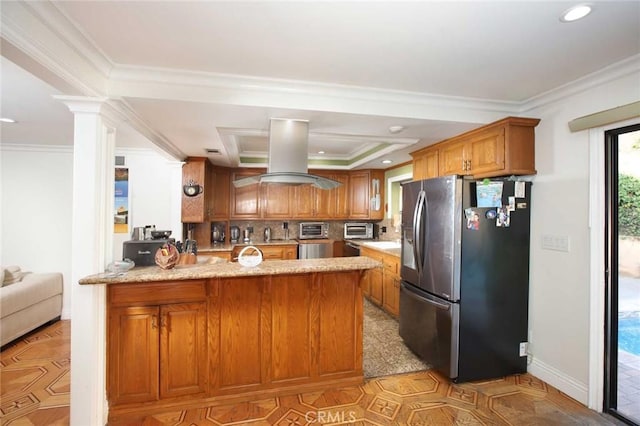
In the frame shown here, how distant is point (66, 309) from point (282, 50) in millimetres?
4578

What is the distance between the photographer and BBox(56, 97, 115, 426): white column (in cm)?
186

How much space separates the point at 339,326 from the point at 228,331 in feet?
2.94

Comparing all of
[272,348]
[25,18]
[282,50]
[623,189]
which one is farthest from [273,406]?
[623,189]

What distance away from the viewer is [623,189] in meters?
2.02

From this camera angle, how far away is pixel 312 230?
213 inches

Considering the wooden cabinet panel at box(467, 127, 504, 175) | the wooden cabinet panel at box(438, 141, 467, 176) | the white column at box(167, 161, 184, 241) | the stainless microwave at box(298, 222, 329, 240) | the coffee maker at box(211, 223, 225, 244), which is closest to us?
the wooden cabinet panel at box(467, 127, 504, 175)

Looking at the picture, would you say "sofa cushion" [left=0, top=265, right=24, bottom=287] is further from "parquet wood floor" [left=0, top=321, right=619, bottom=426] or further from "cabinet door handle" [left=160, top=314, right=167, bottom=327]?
"cabinet door handle" [left=160, top=314, right=167, bottom=327]

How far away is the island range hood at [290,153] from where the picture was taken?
8.03 feet

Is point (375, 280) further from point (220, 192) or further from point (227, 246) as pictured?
point (220, 192)

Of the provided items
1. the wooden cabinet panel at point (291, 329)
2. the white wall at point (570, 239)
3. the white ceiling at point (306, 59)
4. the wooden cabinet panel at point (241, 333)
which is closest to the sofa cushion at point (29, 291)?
the white ceiling at point (306, 59)

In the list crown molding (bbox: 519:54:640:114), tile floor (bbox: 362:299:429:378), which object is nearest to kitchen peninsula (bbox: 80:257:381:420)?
tile floor (bbox: 362:299:429:378)

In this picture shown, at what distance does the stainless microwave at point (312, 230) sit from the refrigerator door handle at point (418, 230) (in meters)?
2.84

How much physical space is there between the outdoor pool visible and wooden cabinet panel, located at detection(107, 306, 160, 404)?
3.38 meters

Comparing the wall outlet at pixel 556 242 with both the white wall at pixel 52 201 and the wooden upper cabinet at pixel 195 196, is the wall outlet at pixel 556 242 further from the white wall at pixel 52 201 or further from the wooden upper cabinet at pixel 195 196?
the white wall at pixel 52 201
